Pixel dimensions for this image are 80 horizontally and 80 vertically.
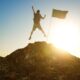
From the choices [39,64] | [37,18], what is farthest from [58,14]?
[39,64]

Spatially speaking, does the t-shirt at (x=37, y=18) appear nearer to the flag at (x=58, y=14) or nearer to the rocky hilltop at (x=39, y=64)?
the flag at (x=58, y=14)

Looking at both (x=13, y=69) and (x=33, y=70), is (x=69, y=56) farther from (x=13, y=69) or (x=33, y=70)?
(x=13, y=69)

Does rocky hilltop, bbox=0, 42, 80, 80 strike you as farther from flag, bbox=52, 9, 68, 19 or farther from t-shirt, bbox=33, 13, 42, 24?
flag, bbox=52, 9, 68, 19

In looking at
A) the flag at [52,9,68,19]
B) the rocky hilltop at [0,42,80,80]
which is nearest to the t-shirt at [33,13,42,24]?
the flag at [52,9,68,19]

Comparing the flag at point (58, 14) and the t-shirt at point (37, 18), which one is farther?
the flag at point (58, 14)

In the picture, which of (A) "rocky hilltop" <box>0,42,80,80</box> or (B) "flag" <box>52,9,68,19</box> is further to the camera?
(B) "flag" <box>52,9,68,19</box>

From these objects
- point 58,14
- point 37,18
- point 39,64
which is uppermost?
point 58,14

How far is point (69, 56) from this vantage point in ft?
116

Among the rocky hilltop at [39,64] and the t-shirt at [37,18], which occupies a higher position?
the t-shirt at [37,18]

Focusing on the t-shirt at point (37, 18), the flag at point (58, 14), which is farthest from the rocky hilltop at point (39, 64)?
the flag at point (58, 14)

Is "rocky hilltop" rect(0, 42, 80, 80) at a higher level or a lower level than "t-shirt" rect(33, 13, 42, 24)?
lower

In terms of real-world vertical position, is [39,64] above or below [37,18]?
below

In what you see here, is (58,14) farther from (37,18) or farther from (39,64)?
(39,64)

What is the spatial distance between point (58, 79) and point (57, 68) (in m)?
2.50
